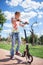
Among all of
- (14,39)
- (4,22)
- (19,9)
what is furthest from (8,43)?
(19,9)

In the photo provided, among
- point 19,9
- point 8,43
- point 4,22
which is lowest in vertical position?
point 8,43

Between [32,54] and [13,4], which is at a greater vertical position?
[13,4]

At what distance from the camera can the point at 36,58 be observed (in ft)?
6.66

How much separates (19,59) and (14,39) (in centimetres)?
21

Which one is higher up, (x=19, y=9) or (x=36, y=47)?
(x=19, y=9)

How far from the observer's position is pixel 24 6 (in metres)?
2.12

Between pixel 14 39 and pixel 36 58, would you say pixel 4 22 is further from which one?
pixel 36 58

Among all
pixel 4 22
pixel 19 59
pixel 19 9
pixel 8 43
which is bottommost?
pixel 19 59

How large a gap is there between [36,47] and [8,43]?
29cm

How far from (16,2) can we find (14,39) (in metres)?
0.39

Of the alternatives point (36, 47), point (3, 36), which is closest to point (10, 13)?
point (3, 36)

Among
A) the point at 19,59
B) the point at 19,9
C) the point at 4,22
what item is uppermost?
the point at 19,9

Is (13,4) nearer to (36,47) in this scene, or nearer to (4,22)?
(4,22)

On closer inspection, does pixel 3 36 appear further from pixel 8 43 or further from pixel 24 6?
pixel 24 6
